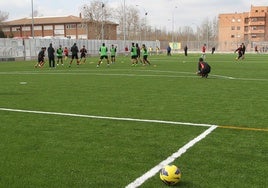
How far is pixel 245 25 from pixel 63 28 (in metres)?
58.4

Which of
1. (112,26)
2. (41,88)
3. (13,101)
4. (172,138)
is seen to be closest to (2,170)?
(172,138)

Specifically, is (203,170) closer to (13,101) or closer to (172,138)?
(172,138)

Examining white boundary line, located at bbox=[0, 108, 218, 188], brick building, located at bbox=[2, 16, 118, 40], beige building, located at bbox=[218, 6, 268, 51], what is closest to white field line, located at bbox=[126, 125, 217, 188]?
white boundary line, located at bbox=[0, 108, 218, 188]

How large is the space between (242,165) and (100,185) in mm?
2035

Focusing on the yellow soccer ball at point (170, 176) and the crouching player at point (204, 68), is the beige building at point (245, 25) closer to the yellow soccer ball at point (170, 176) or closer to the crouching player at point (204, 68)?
the crouching player at point (204, 68)

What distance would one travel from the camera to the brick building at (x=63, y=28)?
10162cm

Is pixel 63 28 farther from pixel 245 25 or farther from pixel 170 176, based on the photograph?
pixel 170 176

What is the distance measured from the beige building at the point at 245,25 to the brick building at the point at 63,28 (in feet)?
124

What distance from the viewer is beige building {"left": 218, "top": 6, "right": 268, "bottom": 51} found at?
11681cm

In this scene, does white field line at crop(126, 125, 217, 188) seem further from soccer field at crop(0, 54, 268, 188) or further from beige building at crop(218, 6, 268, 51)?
beige building at crop(218, 6, 268, 51)

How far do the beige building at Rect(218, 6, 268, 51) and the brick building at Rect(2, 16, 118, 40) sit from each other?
37.8m

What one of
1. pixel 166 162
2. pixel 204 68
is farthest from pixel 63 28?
pixel 166 162

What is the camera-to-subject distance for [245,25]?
398ft

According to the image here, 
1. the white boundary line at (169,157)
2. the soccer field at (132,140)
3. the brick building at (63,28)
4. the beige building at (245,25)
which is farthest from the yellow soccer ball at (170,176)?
the beige building at (245,25)
